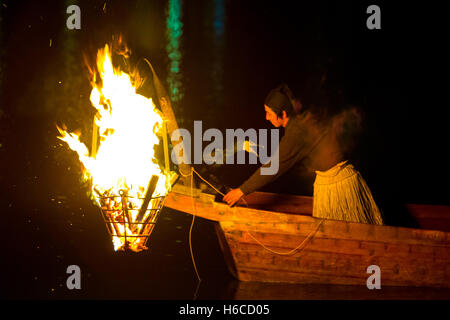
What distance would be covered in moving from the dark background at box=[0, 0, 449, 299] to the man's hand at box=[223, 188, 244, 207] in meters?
1.13

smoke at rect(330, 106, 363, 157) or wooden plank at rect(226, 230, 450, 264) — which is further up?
smoke at rect(330, 106, 363, 157)

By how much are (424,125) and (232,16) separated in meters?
2.24

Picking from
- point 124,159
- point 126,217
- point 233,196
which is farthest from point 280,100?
point 126,217

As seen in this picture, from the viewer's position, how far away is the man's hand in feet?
14.0

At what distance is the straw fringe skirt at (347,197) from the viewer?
445 cm

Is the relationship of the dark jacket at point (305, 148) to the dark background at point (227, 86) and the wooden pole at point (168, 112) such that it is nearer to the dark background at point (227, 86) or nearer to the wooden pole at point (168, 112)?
the wooden pole at point (168, 112)

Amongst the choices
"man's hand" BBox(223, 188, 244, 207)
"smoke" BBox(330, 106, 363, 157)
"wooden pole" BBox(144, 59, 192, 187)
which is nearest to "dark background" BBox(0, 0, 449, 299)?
"smoke" BBox(330, 106, 363, 157)

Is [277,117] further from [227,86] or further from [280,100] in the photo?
[227,86]

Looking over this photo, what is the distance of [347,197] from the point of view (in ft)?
14.6

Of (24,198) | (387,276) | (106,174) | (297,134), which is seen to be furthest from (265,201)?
(24,198)

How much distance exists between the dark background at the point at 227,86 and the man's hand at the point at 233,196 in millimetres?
1129

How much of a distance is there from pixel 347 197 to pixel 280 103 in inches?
38.3

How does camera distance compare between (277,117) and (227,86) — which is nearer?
(277,117)

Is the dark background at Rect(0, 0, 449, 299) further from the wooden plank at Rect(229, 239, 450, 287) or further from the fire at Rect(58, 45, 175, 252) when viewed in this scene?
the fire at Rect(58, 45, 175, 252)
